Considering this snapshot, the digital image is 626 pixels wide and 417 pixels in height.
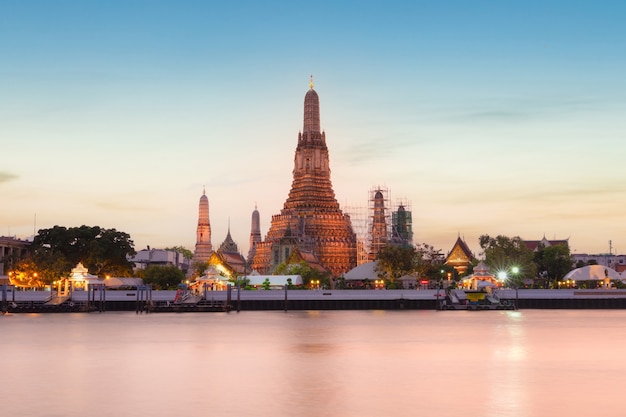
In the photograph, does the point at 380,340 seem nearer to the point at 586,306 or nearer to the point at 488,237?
the point at 586,306

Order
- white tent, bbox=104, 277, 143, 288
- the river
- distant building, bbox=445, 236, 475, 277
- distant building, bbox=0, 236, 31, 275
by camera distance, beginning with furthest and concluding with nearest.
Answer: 1. distant building, bbox=445, 236, 475, 277
2. distant building, bbox=0, 236, 31, 275
3. white tent, bbox=104, 277, 143, 288
4. the river

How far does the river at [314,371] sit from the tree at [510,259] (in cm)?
5453

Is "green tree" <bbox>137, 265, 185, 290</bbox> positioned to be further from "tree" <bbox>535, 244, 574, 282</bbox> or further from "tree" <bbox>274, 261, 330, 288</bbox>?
"tree" <bbox>535, 244, 574, 282</bbox>

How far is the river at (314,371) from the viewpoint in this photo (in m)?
28.5

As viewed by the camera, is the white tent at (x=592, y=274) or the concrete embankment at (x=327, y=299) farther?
the white tent at (x=592, y=274)

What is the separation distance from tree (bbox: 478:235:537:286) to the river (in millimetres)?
54535

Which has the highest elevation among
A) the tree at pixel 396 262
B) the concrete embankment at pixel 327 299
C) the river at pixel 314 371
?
the tree at pixel 396 262

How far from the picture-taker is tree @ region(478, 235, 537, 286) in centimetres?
11912

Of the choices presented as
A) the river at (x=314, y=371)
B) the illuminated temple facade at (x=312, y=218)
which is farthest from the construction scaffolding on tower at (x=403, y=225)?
Result: the river at (x=314, y=371)

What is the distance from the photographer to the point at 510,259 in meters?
119

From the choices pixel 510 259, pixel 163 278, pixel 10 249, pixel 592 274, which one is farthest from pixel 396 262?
pixel 10 249

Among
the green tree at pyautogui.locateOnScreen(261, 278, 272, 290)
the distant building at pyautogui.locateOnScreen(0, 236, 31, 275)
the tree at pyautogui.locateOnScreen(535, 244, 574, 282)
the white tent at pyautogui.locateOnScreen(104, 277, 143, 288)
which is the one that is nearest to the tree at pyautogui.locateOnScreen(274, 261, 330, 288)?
the green tree at pyautogui.locateOnScreen(261, 278, 272, 290)

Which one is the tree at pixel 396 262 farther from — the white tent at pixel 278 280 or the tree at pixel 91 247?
the tree at pixel 91 247

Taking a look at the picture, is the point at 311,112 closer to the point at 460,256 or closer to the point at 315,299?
the point at 460,256
